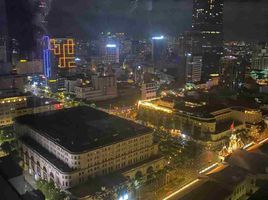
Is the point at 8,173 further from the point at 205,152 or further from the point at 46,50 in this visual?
the point at 46,50

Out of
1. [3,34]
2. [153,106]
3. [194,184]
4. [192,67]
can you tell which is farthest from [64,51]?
[194,184]

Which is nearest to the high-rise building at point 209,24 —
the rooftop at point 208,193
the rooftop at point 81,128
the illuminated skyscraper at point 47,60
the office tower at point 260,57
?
the office tower at point 260,57

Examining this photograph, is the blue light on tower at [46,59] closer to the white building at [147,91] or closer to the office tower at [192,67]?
the white building at [147,91]

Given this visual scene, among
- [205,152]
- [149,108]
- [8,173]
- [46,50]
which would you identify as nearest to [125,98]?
[149,108]

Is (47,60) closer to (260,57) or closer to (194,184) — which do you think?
(194,184)

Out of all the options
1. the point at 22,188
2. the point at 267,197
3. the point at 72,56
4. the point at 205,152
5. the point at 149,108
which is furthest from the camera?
the point at 72,56

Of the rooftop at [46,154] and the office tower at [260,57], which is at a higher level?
the office tower at [260,57]
